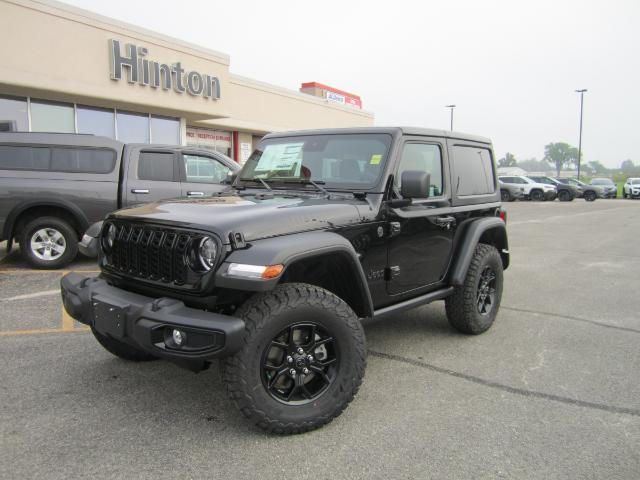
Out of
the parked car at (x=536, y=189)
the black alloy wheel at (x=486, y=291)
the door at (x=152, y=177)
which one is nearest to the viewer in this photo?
the black alloy wheel at (x=486, y=291)

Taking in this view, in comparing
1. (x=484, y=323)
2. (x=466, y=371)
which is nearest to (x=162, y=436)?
(x=466, y=371)

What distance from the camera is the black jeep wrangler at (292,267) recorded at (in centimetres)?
270

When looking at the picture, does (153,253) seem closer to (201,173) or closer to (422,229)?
(422,229)

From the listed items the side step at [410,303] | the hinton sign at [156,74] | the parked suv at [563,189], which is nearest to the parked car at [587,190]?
the parked suv at [563,189]

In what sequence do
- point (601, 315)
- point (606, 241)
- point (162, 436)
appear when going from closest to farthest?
point (162, 436) → point (601, 315) → point (606, 241)

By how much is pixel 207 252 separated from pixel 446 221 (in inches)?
87.2

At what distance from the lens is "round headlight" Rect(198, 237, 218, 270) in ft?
9.07

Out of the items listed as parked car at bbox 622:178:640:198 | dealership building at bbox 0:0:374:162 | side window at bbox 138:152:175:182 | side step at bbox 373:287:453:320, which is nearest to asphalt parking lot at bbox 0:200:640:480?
side step at bbox 373:287:453:320

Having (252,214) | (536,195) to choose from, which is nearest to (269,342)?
(252,214)

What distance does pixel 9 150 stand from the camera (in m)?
7.52

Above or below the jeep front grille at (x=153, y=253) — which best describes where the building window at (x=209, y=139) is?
above

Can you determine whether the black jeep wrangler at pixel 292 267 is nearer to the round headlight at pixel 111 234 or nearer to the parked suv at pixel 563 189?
the round headlight at pixel 111 234

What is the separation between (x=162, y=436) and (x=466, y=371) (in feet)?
7.39

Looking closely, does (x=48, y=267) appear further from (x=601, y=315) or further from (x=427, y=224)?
(x=601, y=315)
